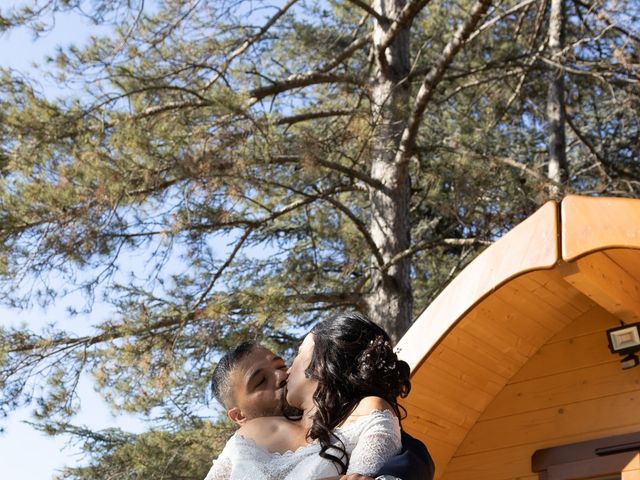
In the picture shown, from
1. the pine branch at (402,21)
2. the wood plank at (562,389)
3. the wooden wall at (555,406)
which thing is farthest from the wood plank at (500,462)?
the pine branch at (402,21)

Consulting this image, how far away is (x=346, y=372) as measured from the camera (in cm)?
306

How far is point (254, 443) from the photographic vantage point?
3.23 metres

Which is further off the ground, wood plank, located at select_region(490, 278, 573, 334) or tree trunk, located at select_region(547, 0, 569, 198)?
tree trunk, located at select_region(547, 0, 569, 198)

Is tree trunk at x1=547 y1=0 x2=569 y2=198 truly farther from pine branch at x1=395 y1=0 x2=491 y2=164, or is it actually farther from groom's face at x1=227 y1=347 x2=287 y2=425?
groom's face at x1=227 y1=347 x2=287 y2=425

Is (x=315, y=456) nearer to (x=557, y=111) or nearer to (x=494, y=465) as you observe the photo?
(x=494, y=465)

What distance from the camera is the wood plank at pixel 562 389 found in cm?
489

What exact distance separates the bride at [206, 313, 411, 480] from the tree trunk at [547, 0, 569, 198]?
8.68 meters

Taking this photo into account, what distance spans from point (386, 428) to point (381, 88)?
8199 millimetres

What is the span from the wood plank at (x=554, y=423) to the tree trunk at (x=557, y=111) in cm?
663

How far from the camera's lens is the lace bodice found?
2734 mm

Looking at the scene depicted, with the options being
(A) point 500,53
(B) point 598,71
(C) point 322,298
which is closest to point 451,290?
(C) point 322,298

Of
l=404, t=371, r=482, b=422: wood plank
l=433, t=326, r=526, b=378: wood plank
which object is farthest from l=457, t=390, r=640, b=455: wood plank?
l=433, t=326, r=526, b=378: wood plank

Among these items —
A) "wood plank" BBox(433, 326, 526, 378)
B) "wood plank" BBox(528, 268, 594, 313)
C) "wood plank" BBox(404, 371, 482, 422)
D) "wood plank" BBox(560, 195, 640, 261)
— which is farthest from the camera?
"wood plank" BBox(404, 371, 482, 422)

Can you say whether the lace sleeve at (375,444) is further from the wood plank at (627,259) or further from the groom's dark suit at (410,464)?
the wood plank at (627,259)
